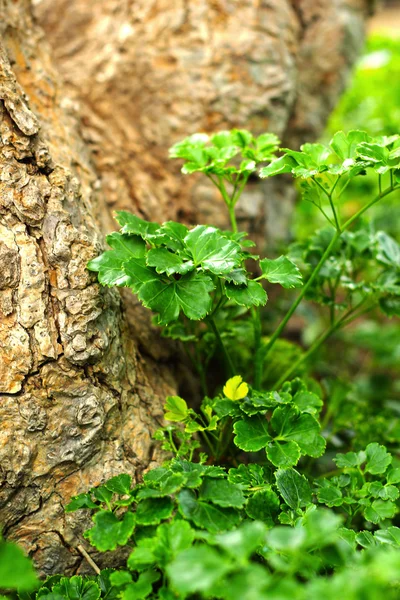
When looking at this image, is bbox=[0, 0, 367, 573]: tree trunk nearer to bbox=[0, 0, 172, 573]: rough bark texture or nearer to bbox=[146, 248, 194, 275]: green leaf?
bbox=[0, 0, 172, 573]: rough bark texture

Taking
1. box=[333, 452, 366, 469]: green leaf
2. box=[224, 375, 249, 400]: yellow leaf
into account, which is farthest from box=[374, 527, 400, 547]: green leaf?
box=[224, 375, 249, 400]: yellow leaf

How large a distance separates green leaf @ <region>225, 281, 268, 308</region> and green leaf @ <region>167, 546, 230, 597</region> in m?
0.64

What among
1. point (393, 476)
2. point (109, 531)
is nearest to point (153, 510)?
point (109, 531)

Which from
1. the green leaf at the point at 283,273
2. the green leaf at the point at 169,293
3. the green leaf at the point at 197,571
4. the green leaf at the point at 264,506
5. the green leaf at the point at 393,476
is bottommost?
the green leaf at the point at 393,476

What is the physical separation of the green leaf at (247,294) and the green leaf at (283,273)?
0.23 feet

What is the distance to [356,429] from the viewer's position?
2084mm

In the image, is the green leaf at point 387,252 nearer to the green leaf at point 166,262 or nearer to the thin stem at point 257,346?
the thin stem at point 257,346

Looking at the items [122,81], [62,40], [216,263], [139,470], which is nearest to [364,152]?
[216,263]

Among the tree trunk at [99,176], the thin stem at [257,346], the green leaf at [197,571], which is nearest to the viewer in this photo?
the green leaf at [197,571]

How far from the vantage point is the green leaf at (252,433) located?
138 centimetres

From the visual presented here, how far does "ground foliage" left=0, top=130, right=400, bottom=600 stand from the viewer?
920mm

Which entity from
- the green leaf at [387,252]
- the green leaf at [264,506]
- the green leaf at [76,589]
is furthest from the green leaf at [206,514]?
the green leaf at [387,252]

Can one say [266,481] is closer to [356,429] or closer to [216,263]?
[216,263]

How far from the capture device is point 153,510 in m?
1.20
